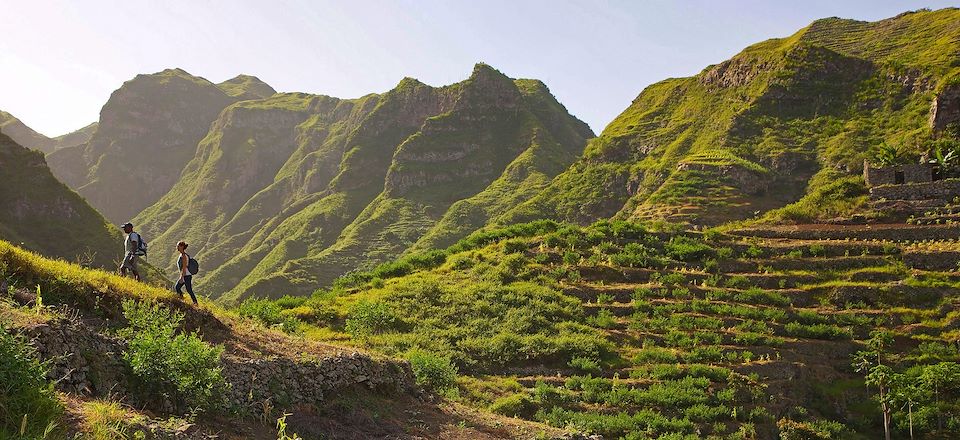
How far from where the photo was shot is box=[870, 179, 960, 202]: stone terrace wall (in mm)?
36000

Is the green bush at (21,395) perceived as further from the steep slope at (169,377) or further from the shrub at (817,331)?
the shrub at (817,331)

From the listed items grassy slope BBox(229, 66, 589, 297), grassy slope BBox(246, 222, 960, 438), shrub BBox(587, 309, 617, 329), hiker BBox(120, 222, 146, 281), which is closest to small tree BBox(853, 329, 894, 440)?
grassy slope BBox(246, 222, 960, 438)

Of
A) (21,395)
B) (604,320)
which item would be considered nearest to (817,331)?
(604,320)

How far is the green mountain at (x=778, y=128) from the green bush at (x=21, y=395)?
4481 cm

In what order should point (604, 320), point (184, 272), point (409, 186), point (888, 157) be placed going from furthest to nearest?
point (409, 186)
point (888, 157)
point (604, 320)
point (184, 272)

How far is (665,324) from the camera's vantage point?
1142 inches

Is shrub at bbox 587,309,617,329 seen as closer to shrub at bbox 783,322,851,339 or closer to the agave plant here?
shrub at bbox 783,322,851,339

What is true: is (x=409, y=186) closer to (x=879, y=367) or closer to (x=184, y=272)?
(x=879, y=367)

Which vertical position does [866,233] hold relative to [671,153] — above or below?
below

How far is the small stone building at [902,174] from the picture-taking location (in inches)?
1502

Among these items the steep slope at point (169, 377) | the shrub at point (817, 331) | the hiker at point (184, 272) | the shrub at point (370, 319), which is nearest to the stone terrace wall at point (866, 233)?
the shrub at point (817, 331)

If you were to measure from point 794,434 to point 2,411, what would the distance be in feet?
76.6

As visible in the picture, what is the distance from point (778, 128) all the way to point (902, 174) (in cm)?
3209

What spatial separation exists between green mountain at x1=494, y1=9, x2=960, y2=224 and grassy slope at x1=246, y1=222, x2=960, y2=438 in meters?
11.2
